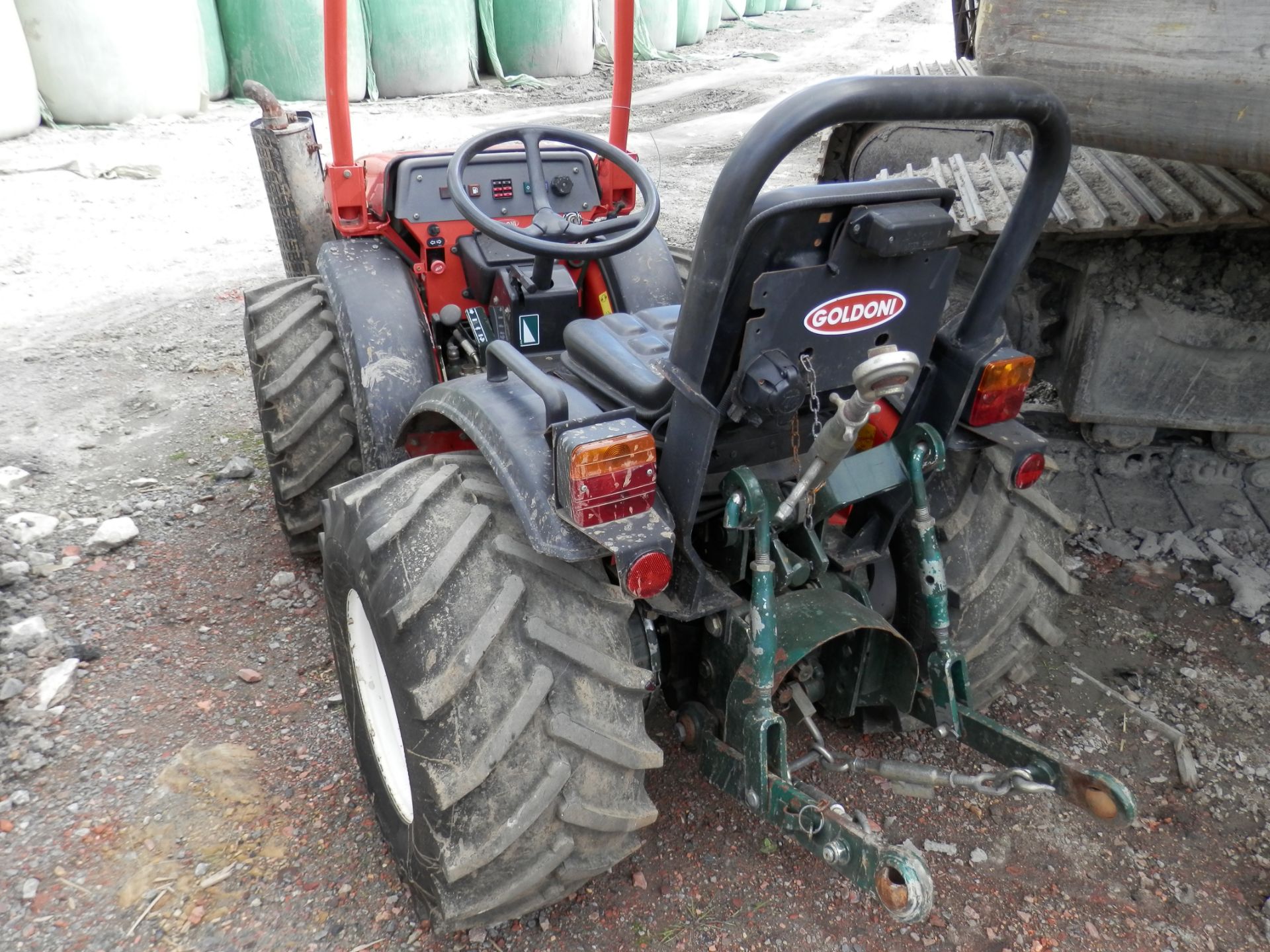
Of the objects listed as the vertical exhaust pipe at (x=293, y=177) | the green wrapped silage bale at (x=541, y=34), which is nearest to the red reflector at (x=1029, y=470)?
the vertical exhaust pipe at (x=293, y=177)

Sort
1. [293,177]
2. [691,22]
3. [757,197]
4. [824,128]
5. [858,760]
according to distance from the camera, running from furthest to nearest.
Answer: [691,22] → [293,177] → [858,760] → [757,197] → [824,128]

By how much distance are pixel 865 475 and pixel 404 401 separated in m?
1.36

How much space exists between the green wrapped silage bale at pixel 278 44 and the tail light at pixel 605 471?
10614 mm

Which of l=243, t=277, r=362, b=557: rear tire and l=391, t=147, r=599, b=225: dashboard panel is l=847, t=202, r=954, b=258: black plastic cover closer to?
l=391, t=147, r=599, b=225: dashboard panel

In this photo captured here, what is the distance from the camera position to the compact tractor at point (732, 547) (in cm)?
163

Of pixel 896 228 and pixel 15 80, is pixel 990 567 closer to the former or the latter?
pixel 896 228

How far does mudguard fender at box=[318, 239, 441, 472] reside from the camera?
2.76 metres

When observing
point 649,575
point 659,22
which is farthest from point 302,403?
point 659,22

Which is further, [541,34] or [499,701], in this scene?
[541,34]

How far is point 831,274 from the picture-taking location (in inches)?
64.8

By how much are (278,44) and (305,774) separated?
1068 centimetres

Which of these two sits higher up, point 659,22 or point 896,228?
point 896,228

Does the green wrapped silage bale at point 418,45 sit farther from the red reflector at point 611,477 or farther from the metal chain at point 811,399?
the red reflector at point 611,477

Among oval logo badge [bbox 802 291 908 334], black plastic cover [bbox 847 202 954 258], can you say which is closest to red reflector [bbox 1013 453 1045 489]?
oval logo badge [bbox 802 291 908 334]
